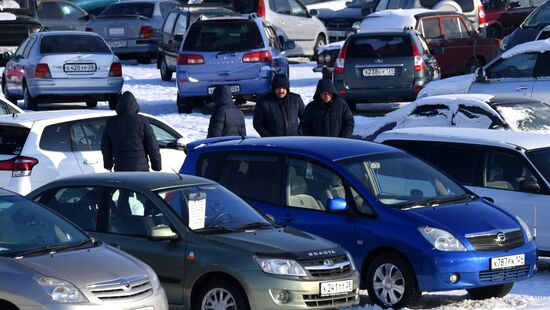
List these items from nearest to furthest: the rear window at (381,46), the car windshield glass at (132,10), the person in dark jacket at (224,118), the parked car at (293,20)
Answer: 1. the person in dark jacket at (224,118)
2. the rear window at (381,46)
3. the parked car at (293,20)
4. the car windshield glass at (132,10)

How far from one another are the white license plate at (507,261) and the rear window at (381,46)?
13073 mm

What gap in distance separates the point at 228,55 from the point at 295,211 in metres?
12.6

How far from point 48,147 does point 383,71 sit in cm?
1021

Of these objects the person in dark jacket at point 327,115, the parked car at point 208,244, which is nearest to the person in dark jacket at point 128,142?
the person in dark jacket at point 327,115

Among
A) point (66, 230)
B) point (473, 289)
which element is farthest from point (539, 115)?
point (66, 230)

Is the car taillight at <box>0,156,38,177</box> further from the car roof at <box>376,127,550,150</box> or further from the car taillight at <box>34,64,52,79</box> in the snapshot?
the car taillight at <box>34,64,52,79</box>

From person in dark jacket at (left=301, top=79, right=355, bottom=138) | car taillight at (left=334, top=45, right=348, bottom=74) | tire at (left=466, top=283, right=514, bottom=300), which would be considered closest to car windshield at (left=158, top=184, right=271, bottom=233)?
tire at (left=466, top=283, right=514, bottom=300)

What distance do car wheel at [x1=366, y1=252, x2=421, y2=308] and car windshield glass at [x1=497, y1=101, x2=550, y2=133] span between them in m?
5.69

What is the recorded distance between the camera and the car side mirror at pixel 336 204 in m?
11.6

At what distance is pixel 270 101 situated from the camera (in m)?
15.9

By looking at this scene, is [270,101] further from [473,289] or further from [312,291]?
[312,291]

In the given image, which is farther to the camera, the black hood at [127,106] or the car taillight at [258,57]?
the car taillight at [258,57]

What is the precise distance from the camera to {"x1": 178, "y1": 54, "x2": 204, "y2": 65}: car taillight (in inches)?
963

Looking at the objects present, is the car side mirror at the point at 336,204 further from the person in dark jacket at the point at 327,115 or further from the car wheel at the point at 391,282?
the person in dark jacket at the point at 327,115
